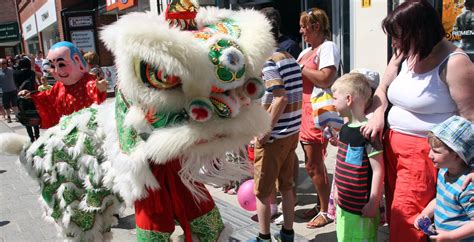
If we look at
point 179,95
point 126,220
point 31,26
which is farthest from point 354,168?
point 31,26

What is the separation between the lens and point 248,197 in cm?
355

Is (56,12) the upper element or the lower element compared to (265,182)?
upper

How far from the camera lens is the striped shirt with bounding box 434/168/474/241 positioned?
173 cm

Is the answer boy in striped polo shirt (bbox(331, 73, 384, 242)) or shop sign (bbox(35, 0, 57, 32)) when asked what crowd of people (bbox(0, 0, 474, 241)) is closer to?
boy in striped polo shirt (bbox(331, 73, 384, 242))

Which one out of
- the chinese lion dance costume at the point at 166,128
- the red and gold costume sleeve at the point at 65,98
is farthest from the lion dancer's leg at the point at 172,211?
the red and gold costume sleeve at the point at 65,98

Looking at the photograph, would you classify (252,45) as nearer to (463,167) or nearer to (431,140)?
(431,140)

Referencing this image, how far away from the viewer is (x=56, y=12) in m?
16.8

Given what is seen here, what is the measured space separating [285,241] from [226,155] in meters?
1.29

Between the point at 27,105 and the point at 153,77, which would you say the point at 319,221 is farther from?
the point at 27,105

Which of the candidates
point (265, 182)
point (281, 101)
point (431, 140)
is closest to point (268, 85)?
point (281, 101)

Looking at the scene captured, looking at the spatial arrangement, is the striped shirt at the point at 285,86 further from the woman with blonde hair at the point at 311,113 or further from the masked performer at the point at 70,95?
the masked performer at the point at 70,95

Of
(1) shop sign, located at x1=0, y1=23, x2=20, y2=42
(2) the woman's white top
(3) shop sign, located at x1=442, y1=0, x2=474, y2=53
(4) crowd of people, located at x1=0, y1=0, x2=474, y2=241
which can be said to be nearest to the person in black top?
(4) crowd of people, located at x1=0, y1=0, x2=474, y2=241

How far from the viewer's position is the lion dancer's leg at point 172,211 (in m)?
1.78

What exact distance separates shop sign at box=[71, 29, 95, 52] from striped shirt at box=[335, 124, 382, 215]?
11.5 metres
